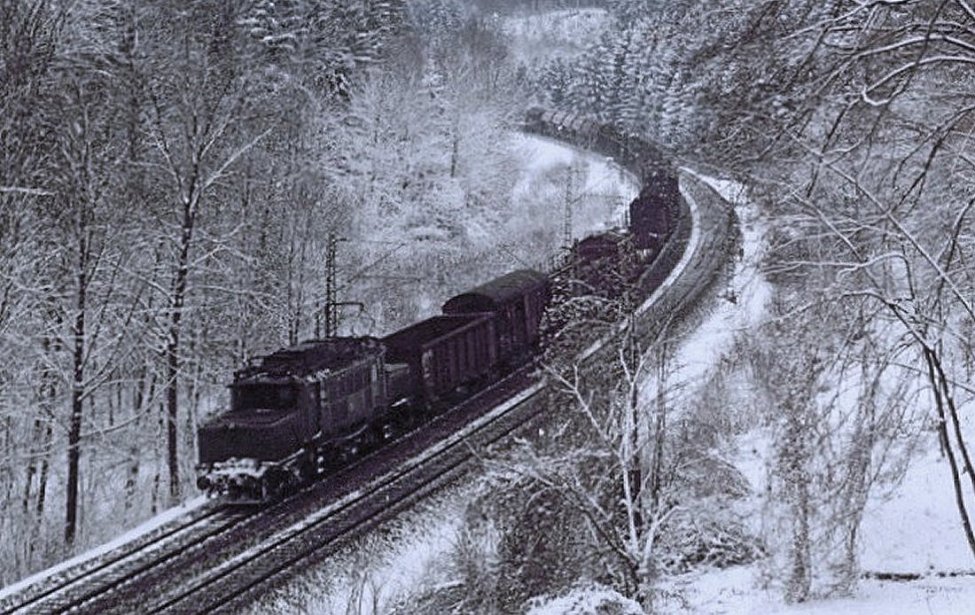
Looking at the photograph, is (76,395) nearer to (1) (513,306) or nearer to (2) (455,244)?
(1) (513,306)

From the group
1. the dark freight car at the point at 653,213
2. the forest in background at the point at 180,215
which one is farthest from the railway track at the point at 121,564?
the dark freight car at the point at 653,213

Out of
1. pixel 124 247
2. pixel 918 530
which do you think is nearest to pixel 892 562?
pixel 918 530

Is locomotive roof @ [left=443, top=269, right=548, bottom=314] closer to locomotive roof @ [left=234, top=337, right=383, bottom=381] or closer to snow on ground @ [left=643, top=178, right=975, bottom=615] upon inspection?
locomotive roof @ [left=234, top=337, right=383, bottom=381]

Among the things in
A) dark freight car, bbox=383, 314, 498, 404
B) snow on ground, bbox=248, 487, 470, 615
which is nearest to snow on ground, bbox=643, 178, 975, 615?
snow on ground, bbox=248, 487, 470, 615

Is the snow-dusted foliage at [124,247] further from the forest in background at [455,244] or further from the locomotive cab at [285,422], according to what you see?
the locomotive cab at [285,422]

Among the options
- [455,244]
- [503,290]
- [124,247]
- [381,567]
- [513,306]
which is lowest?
[455,244]

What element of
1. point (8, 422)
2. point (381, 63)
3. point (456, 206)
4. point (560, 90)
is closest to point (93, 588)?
point (8, 422)
